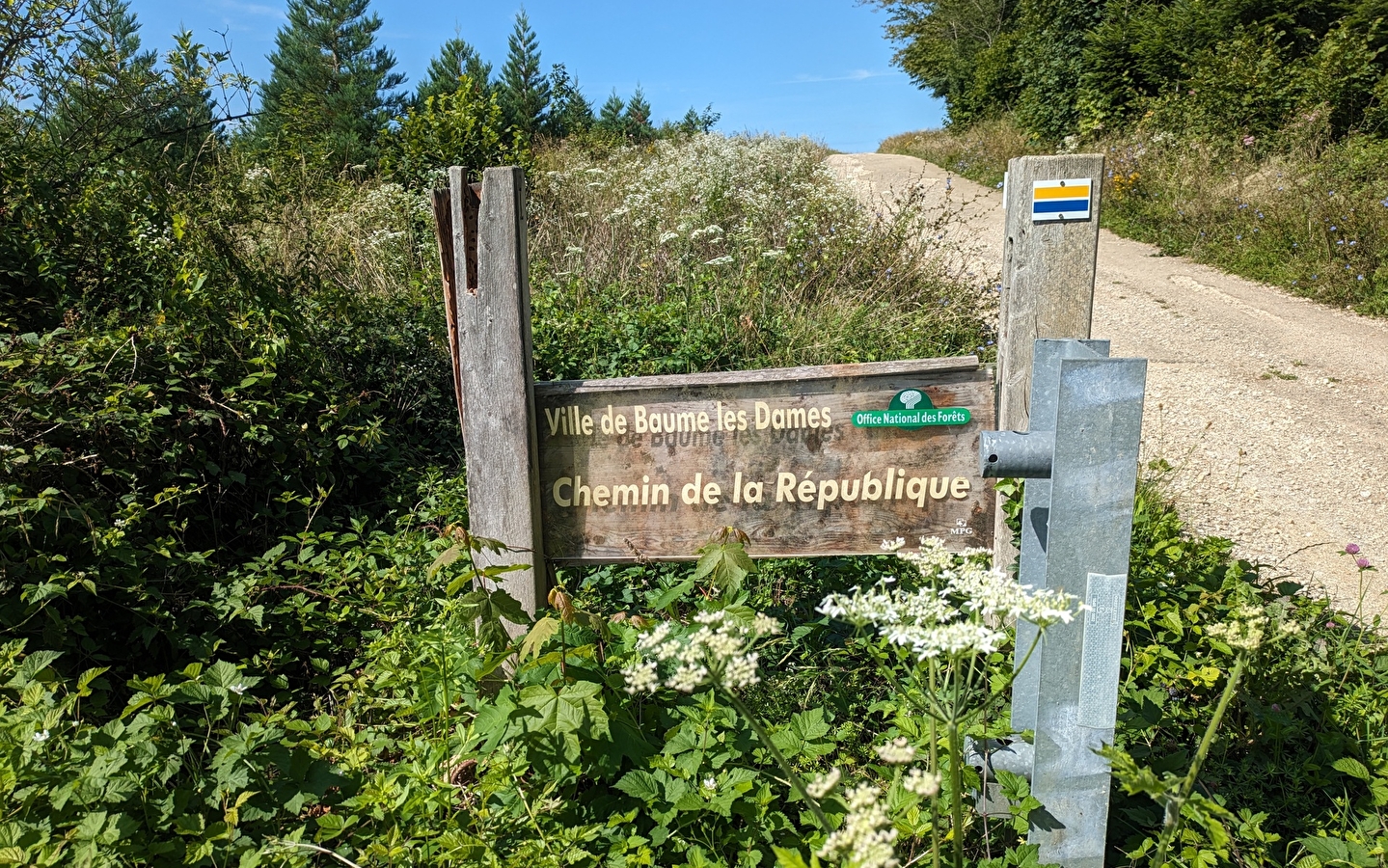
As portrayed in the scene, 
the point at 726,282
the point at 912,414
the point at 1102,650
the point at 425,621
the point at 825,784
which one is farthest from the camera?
the point at 726,282

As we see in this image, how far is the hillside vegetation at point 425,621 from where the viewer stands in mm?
1808

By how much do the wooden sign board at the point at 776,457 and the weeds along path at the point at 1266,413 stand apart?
1.89 metres

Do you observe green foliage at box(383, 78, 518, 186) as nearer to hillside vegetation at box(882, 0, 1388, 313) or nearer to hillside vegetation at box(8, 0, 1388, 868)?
hillside vegetation at box(8, 0, 1388, 868)

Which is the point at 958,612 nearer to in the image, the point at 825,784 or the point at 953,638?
the point at 953,638

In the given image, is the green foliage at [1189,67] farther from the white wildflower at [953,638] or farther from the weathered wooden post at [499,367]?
the white wildflower at [953,638]

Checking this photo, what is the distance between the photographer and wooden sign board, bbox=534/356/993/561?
8.60 ft

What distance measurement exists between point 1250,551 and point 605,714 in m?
3.79

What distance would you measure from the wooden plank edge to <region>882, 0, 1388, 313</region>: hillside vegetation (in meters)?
7.76

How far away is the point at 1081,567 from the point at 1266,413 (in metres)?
5.24

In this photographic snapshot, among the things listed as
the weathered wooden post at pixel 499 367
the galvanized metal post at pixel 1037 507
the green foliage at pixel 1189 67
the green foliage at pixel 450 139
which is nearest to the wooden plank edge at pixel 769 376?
the weathered wooden post at pixel 499 367

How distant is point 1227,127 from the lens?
1314 centimetres

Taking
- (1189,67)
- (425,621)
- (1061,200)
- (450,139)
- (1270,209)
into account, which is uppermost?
(1189,67)

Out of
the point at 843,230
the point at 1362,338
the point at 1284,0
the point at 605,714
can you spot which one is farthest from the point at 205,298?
the point at 1284,0

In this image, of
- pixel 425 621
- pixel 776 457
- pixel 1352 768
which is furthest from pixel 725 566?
pixel 1352 768
